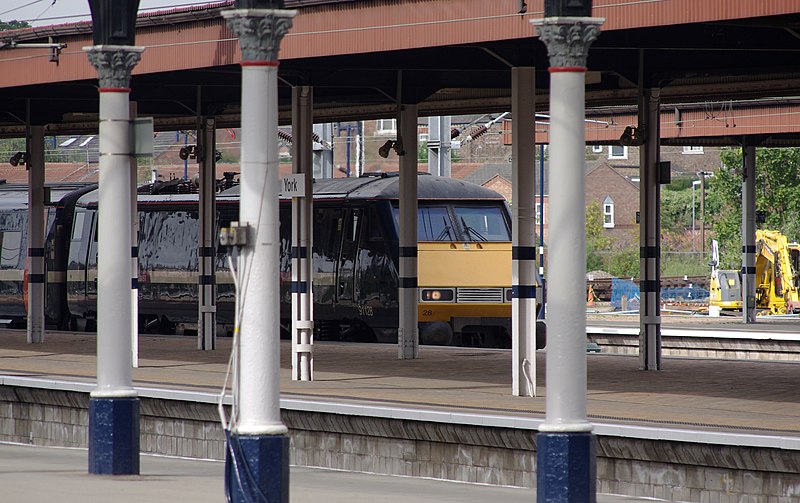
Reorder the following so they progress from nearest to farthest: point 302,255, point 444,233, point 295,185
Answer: point 295,185 < point 302,255 < point 444,233

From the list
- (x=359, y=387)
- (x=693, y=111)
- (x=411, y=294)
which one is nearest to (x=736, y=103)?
(x=693, y=111)

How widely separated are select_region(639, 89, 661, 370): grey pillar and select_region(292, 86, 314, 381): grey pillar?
4.48 m

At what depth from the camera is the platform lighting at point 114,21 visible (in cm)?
1220

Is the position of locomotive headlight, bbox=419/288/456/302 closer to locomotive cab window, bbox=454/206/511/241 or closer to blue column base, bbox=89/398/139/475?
locomotive cab window, bbox=454/206/511/241

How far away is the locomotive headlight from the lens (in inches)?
980

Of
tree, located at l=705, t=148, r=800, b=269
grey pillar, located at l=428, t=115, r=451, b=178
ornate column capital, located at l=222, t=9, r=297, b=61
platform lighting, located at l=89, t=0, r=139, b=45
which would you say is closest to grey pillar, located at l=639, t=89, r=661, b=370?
platform lighting, located at l=89, t=0, r=139, b=45

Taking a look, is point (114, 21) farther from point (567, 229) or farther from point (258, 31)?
point (567, 229)

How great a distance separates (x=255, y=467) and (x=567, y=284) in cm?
251

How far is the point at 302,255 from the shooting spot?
18.9 meters

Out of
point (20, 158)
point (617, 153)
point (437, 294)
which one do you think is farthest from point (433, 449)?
point (617, 153)

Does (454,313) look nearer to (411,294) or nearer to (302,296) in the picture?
(411,294)

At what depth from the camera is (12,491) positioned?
11289 mm

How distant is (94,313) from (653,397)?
1750 centimetres

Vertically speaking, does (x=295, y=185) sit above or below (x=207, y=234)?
above
